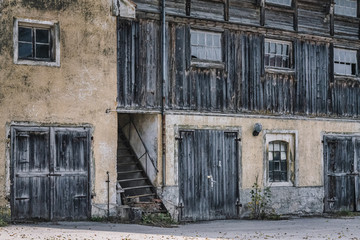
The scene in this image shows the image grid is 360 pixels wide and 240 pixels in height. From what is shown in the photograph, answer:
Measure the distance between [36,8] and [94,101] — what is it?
8.80 ft

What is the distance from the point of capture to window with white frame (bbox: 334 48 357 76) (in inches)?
816

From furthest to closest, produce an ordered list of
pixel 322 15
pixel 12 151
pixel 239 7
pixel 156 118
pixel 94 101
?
pixel 322 15, pixel 239 7, pixel 156 118, pixel 94 101, pixel 12 151

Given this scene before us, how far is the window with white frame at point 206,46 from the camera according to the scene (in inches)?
699

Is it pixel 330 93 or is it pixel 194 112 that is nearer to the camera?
pixel 194 112

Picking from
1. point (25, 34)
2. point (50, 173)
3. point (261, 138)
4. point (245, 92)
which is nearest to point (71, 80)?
point (25, 34)

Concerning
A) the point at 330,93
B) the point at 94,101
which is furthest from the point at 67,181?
the point at 330,93

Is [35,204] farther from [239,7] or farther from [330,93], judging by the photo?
[330,93]

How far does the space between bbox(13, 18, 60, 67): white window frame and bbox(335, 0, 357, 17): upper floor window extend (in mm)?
9858

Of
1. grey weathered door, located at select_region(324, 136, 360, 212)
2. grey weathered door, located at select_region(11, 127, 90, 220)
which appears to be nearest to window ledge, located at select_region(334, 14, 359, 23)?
grey weathered door, located at select_region(324, 136, 360, 212)

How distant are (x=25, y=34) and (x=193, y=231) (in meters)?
6.24

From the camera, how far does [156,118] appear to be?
16953 millimetres

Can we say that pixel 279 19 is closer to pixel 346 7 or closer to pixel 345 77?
pixel 346 7

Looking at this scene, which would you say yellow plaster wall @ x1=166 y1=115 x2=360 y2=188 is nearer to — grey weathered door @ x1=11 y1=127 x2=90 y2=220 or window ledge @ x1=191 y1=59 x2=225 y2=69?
window ledge @ x1=191 y1=59 x2=225 y2=69

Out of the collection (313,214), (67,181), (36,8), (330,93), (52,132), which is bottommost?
(313,214)
